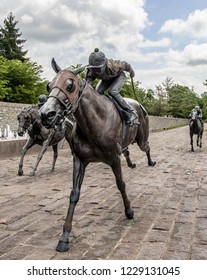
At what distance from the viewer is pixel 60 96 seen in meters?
3.12

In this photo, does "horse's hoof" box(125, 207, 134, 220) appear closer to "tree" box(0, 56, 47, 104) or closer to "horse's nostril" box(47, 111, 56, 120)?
"horse's nostril" box(47, 111, 56, 120)

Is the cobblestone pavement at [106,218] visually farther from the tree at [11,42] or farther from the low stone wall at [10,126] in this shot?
the tree at [11,42]

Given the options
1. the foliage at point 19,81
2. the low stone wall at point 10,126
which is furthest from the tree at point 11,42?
the low stone wall at point 10,126

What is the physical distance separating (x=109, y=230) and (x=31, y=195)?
7.48 feet

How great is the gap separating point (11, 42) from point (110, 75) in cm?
4491

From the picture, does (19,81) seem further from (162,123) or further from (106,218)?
(106,218)

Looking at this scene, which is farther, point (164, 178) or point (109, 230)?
point (164, 178)

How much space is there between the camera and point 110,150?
389cm

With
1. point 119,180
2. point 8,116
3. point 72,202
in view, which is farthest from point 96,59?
point 8,116

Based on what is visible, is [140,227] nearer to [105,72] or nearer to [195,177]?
[105,72]

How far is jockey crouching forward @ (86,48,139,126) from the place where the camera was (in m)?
4.04

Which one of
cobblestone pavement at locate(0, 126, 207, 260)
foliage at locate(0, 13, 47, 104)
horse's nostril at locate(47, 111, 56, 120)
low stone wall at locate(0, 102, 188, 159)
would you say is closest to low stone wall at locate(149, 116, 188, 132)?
foliage at locate(0, 13, 47, 104)

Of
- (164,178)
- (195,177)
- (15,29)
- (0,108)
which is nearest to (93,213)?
(164,178)

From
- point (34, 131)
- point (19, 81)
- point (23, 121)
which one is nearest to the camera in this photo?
point (23, 121)
